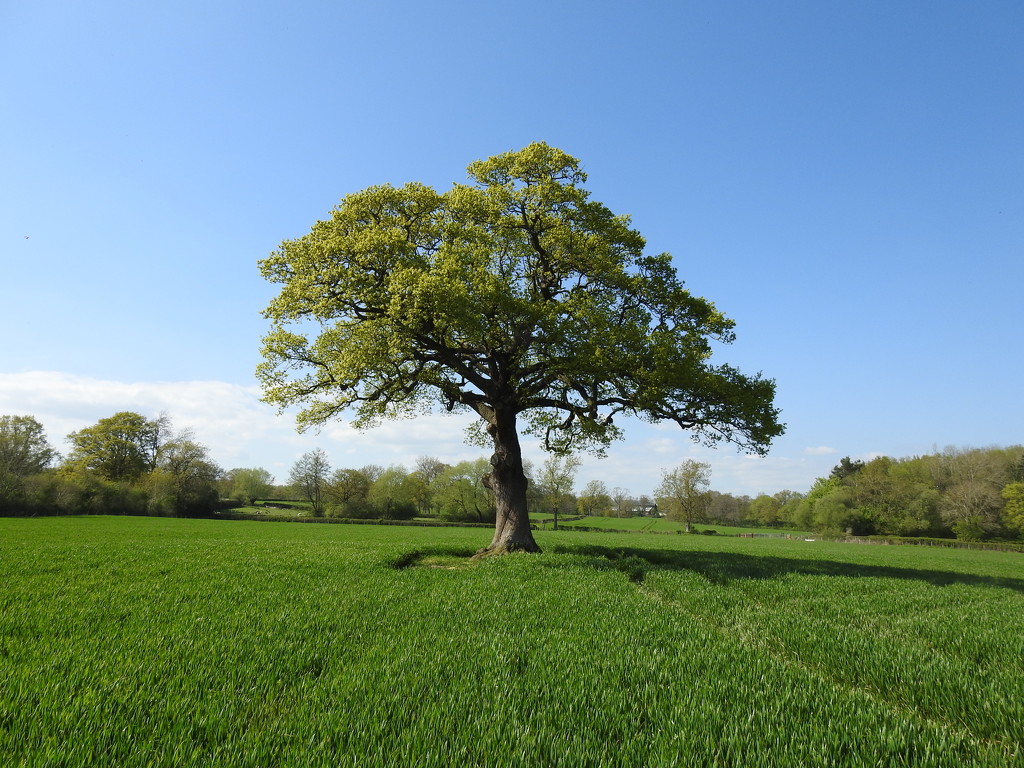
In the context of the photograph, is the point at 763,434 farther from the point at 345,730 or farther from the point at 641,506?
the point at 641,506

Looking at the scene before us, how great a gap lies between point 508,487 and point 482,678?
15.2m

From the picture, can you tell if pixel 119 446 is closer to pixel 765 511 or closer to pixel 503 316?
pixel 503 316

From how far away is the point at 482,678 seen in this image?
229 inches

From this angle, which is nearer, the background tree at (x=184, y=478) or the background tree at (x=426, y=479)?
the background tree at (x=184, y=478)

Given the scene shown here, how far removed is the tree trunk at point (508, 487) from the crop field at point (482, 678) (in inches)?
350

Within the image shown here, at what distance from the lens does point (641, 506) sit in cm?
17388

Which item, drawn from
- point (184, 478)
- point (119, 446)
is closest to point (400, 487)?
point (184, 478)

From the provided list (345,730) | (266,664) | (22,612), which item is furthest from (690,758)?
(22,612)

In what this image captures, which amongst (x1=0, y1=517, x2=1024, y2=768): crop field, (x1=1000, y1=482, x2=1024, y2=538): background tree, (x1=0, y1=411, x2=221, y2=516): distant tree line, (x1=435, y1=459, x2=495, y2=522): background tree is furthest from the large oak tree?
(x1=1000, y1=482, x2=1024, y2=538): background tree

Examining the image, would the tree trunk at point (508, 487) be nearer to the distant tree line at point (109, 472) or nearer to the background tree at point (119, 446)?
the distant tree line at point (109, 472)

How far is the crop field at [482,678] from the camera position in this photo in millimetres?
4168

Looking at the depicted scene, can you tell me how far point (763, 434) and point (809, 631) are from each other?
1166cm

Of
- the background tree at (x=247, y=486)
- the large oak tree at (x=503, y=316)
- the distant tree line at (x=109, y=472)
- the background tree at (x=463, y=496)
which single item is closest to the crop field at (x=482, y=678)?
the large oak tree at (x=503, y=316)

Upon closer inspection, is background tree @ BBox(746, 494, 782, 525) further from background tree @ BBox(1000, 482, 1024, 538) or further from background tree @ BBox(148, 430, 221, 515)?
background tree @ BBox(148, 430, 221, 515)
